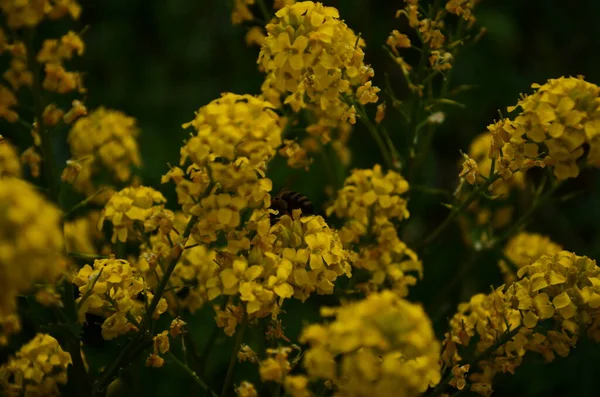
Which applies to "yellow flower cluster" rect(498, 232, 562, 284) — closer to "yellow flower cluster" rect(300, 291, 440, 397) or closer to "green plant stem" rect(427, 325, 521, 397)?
"green plant stem" rect(427, 325, 521, 397)

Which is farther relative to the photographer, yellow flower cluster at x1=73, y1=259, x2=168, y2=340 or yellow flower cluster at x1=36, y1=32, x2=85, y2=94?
yellow flower cluster at x1=73, y1=259, x2=168, y2=340

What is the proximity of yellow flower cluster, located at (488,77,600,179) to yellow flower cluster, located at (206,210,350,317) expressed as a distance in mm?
341

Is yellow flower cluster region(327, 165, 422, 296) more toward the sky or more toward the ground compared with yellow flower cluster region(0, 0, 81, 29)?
more toward the ground

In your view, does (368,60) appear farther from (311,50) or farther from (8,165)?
(8,165)

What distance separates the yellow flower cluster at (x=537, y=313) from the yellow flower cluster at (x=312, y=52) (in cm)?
42

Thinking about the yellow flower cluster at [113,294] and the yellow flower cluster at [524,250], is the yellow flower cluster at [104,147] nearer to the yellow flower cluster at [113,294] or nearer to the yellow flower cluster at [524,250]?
the yellow flower cluster at [113,294]

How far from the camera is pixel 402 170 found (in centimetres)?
176

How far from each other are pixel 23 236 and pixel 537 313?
32.1 inches

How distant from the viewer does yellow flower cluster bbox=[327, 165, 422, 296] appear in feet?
5.15

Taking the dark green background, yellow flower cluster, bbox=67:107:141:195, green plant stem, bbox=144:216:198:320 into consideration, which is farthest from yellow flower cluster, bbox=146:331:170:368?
the dark green background

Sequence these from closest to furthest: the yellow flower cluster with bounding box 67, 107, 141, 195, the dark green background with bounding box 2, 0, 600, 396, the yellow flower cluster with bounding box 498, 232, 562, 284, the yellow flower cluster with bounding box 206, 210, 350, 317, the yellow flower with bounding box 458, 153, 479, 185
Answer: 1. the yellow flower cluster with bounding box 206, 210, 350, 317
2. the yellow flower with bounding box 458, 153, 479, 185
3. the yellow flower cluster with bounding box 498, 232, 562, 284
4. the yellow flower cluster with bounding box 67, 107, 141, 195
5. the dark green background with bounding box 2, 0, 600, 396

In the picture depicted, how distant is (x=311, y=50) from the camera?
51.9 inches

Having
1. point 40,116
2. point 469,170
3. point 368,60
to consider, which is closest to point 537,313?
point 469,170

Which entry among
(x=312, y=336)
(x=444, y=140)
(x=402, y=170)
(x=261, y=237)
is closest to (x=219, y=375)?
(x=402, y=170)
